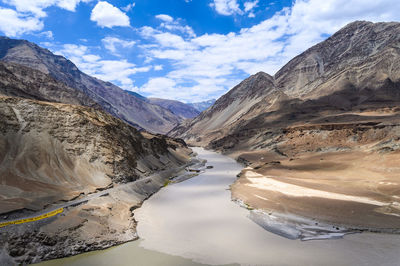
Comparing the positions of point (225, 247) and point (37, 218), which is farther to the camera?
point (37, 218)

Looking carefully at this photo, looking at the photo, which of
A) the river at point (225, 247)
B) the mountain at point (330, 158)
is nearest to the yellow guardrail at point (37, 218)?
the river at point (225, 247)

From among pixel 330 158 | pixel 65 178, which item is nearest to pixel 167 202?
pixel 65 178

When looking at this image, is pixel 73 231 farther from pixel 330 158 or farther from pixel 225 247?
pixel 330 158

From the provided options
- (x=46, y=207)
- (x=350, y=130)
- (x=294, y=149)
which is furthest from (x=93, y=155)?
(x=350, y=130)

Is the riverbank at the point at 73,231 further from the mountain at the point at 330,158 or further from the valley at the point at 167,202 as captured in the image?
the mountain at the point at 330,158

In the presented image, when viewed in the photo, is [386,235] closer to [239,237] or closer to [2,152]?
[239,237]
